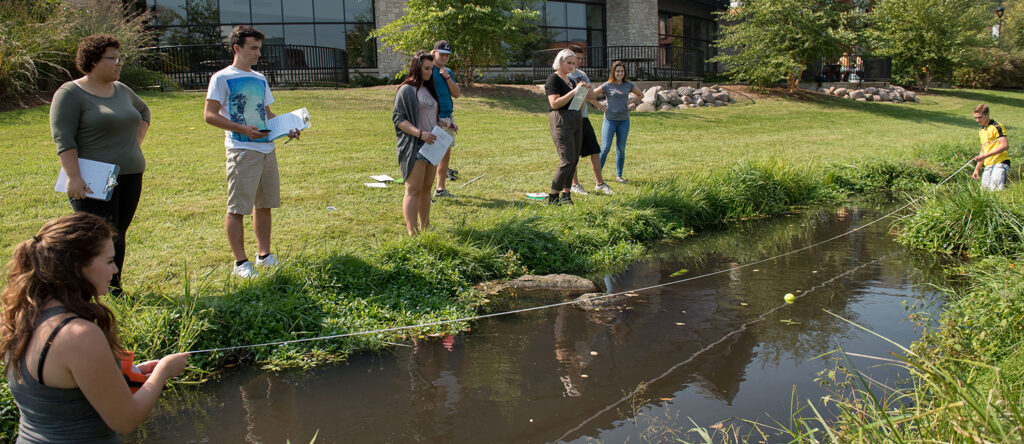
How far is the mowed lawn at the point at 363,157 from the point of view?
21.4ft

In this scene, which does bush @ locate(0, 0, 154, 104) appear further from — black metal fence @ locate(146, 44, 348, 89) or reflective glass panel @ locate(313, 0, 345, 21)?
reflective glass panel @ locate(313, 0, 345, 21)

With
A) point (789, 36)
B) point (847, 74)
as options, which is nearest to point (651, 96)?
point (789, 36)

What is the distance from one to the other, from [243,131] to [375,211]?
8.25 feet

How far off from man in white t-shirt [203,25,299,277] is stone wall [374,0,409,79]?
1630 cm

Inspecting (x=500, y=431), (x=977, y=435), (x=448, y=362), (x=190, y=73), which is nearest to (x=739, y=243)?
A: (x=448, y=362)

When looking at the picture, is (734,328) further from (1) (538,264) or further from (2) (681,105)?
(2) (681,105)

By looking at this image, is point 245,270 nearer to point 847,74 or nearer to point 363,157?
point 363,157

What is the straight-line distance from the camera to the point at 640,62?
23.9 metres

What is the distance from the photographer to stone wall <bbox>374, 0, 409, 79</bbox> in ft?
70.4

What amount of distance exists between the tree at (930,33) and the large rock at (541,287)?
81.7 feet

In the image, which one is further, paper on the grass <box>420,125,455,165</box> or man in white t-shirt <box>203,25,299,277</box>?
paper on the grass <box>420,125,455,165</box>

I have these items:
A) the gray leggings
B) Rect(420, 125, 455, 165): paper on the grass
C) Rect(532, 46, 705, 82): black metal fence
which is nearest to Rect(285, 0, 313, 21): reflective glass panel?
Rect(532, 46, 705, 82): black metal fence

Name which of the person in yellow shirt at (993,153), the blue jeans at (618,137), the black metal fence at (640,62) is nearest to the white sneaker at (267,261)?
the blue jeans at (618,137)

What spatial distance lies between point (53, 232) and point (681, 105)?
19.2 metres
